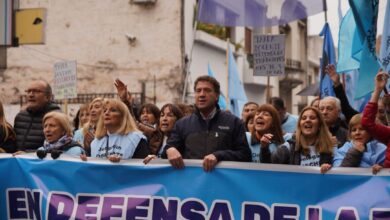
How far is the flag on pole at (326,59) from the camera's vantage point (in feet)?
33.1

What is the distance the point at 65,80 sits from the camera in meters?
11.7

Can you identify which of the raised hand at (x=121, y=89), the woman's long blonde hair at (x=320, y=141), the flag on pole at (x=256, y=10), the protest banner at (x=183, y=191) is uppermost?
the flag on pole at (x=256, y=10)

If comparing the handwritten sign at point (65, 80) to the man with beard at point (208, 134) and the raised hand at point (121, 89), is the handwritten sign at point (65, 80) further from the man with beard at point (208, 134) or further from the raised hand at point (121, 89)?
the man with beard at point (208, 134)

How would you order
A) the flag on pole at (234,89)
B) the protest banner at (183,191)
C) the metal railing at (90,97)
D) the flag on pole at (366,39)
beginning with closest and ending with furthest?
the protest banner at (183,191)
the flag on pole at (366,39)
the flag on pole at (234,89)
the metal railing at (90,97)

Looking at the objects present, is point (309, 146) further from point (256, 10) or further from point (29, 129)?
point (256, 10)

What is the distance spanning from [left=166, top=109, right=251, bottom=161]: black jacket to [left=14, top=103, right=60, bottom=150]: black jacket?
178cm

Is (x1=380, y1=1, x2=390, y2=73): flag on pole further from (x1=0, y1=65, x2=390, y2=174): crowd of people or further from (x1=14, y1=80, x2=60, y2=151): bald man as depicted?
(x1=14, y1=80, x2=60, y2=151): bald man

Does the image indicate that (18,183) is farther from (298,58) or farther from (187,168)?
(298,58)

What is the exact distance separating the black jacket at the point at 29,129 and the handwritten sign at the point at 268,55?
3723 millimetres

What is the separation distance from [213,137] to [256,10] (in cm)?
362

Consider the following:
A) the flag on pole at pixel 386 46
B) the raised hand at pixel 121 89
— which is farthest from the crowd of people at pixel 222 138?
the raised hand at pixel 121 89

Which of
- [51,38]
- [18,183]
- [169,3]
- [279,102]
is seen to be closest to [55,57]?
[51,38]

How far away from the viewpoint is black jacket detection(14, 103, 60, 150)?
7.01 m

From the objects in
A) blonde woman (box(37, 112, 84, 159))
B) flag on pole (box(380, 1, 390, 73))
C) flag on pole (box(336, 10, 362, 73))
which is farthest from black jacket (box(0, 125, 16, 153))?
flag on pole (box(336, 10, 362, 73))
